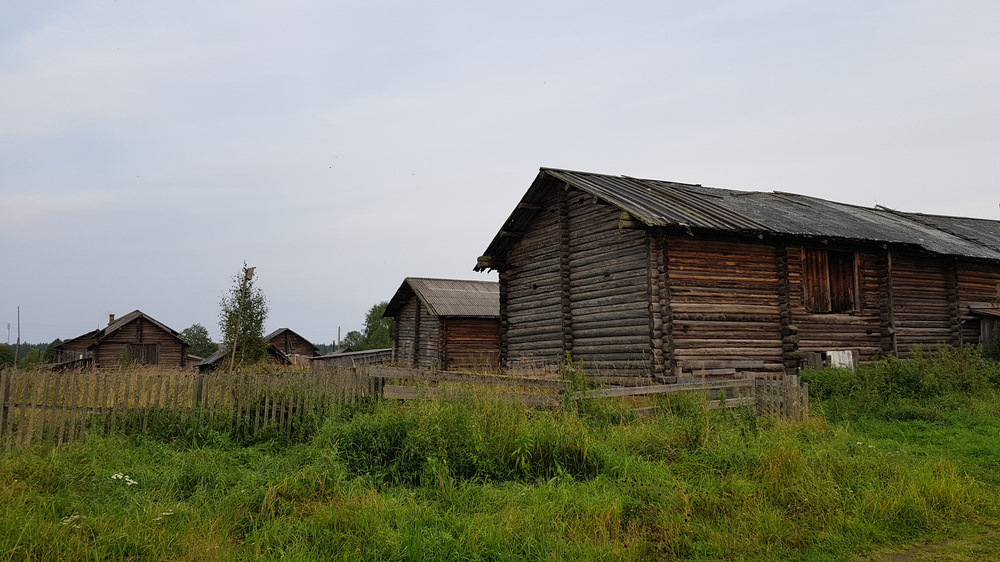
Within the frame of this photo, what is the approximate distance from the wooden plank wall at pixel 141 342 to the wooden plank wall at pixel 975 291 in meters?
42.3

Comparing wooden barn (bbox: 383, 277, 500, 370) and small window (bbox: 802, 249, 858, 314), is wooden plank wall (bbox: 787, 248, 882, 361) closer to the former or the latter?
small window (bbox: 802, 249, 858, 314)

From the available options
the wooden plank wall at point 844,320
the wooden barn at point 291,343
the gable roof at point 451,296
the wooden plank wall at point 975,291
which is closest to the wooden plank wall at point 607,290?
the wooden plank wall at point 844,320

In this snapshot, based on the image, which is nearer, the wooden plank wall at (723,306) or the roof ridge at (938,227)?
the wooden plank wall at (723,306)

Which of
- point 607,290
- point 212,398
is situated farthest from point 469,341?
point 212,398

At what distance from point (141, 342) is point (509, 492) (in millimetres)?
45817

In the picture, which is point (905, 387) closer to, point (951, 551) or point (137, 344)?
point (951, 551)

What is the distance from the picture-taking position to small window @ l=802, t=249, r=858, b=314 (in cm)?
1842

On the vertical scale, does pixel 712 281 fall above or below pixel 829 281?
below

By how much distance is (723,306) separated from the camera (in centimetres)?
1697

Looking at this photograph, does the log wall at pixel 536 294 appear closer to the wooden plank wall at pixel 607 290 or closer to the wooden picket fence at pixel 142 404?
the wooden plank wall at pixel 607 290

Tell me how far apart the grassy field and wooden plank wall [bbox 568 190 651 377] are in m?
6.47

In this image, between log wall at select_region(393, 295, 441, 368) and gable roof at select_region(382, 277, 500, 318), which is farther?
log wall at select_region(393, 295, 441, 368)

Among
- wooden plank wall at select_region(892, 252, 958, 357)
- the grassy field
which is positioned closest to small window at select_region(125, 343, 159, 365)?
the grassy field

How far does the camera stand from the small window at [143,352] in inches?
1761
